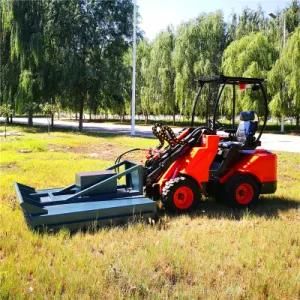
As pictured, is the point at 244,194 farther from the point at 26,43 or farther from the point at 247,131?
the point at 26,43

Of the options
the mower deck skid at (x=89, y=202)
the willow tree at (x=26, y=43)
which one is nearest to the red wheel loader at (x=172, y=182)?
the mower deck skid at (x=89, y=202)

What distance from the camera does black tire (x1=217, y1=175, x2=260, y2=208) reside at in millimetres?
6543

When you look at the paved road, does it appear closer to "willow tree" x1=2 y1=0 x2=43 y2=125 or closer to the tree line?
the tree line

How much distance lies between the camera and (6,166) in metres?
10.7

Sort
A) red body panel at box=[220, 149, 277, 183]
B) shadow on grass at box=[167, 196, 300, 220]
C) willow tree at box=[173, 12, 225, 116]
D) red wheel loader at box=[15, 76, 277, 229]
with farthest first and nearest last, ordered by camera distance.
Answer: willow tree at box=[173, 12, 225, 116], red body panel at box=[220, 149, 277, 183], shadow on grass at box=[167, 196, 300, 220], red wheel loader at box=[15, 76, 277, 229]

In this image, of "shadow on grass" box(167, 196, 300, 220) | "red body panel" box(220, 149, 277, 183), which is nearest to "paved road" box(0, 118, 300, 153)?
"shadow on grass" box(167, 196, 300, 220)

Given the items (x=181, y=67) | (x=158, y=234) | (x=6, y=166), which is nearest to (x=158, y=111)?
(x=181, y=67)

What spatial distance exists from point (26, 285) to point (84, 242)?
3.83 feet

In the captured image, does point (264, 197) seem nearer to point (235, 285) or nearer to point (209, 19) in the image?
point (235, 285)

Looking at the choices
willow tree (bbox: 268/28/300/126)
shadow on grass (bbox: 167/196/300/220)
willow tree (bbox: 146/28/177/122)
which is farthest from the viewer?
willow tree (bbox: 146/28/177/122)

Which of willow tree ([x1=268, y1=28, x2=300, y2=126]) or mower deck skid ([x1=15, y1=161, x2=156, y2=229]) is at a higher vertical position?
willow tree ([x1=268, y1=28, x2=300, y2=126])

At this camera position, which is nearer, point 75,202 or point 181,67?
point 75,202

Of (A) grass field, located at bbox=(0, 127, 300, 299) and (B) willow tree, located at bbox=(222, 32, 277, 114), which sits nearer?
(A) grass field, located at bbox=(0, 127, 300, 299)

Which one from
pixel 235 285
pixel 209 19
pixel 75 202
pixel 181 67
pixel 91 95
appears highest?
pixel 209 19
